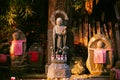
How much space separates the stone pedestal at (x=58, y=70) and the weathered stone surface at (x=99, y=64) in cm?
160

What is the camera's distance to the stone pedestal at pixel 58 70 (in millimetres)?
10844

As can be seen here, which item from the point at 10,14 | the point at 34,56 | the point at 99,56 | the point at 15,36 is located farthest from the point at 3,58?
the point at 99,56

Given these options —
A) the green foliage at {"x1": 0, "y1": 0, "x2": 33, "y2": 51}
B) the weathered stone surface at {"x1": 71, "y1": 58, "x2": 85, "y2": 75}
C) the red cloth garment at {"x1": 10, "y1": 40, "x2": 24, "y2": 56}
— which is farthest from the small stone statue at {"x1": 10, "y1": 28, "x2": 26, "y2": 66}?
the weathered stone surface at {"x1": 71, "y1": 58, "x2": 85, "y2": 75}

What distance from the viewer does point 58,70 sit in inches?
427

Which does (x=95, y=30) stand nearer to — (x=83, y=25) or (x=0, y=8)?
(x=83, y=25)

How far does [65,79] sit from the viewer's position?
10867 millimetres

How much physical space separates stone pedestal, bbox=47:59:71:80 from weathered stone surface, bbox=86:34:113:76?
1604 mm

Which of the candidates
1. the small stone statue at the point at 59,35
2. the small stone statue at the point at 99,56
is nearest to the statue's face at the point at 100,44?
the small stone statue at the point at 99,56

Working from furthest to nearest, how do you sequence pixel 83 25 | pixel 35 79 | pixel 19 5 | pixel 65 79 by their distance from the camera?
pixel 83 25
pixel 19 5
pixel 35 79
pixel 65 79

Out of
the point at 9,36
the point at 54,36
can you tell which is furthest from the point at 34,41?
the point at 54,36

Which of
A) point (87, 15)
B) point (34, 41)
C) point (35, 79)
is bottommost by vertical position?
point (35, 79)

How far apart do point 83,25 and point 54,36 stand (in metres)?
2.62

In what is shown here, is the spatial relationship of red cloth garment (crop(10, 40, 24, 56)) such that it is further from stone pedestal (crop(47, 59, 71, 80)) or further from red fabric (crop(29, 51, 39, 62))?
stone pedestal (crop(47, 59, 71, 80))

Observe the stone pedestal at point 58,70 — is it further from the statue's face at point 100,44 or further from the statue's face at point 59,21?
the statue's face at point 100,44
